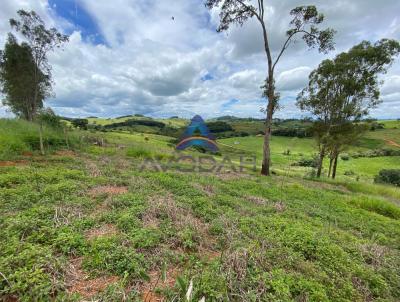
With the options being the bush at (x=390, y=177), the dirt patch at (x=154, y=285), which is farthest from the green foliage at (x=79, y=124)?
the bush at (x=390, y=177)

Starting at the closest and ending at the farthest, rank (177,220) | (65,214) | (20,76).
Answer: (65,214) < (177,220) < (20,76)

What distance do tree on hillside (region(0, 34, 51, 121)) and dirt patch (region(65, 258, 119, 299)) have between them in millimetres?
13019

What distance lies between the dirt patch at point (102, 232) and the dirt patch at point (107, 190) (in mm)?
1948

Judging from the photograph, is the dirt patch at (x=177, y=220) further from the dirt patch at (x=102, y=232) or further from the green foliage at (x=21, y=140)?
the green foliage at (x=21, y=140)

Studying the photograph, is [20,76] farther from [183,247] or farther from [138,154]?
[183,247]

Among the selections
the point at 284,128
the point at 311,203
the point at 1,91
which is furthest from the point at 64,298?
the point at 284,128

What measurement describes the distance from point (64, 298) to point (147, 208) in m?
2.60

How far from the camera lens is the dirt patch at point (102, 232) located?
3746mm

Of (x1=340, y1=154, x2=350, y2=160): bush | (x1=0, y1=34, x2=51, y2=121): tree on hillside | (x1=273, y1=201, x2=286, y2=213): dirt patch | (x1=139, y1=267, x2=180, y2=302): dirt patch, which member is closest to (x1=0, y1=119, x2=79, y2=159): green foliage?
(x1=0, y1=34, x2=51, y2=121): tree on hillside

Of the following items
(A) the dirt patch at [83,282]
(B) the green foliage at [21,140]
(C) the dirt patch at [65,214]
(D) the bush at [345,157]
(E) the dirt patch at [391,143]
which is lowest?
(D) the bush at [345,157]

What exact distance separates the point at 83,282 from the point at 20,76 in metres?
16.6

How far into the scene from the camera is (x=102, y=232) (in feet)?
12.8

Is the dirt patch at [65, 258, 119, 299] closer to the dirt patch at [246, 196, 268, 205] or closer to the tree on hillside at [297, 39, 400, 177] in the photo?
the dirt patch at [246, 196, 268, 205]

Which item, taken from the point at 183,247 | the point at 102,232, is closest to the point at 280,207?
the point at 183,247
